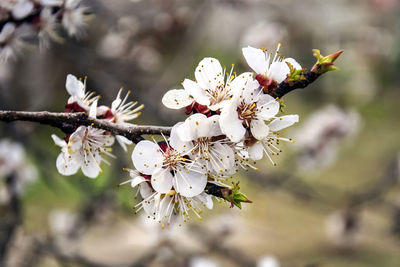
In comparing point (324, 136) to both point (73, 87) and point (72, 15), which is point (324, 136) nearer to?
point (72, 15)

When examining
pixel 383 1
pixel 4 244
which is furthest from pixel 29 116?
pixel 383 1

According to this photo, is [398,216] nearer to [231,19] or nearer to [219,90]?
[219,90]

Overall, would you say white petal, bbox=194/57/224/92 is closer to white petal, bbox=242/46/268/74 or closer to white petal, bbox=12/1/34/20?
white petal, bbox=242/46/268/74

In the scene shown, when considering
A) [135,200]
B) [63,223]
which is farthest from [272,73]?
[63,223]

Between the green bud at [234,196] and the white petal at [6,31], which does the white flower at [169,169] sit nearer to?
the green bud at [234,196]

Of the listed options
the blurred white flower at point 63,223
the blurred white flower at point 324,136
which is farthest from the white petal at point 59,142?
the blurred white flower at point 324,136

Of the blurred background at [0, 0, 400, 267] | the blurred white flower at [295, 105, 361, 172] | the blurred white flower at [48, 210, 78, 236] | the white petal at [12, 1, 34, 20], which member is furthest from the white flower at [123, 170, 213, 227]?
the blurred white flower at [295, 105, 361, 172]
